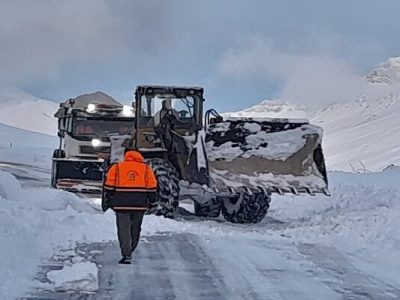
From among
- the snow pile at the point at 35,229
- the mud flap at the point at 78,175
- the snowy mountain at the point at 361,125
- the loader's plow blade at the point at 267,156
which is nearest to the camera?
the snow pile at the point at 35,229

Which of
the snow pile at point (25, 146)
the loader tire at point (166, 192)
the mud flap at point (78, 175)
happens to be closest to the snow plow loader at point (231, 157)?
the loader tire at point (166, 192)

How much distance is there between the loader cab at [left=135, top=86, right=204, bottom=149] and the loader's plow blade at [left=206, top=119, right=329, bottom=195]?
119 centimetres

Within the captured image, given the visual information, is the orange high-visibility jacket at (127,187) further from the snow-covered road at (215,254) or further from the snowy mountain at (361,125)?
the snowy mountain at (361,125)

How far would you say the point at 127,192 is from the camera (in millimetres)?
9602

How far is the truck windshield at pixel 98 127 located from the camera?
20.4m

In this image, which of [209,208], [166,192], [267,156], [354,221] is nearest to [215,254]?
[354,221]

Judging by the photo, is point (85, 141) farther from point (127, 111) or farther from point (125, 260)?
point (125, 260)

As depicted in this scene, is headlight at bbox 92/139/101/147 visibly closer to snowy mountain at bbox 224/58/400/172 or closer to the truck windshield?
the truck windshield

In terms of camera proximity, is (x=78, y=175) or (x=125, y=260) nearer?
(x=125, y=260)

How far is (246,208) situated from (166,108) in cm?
265

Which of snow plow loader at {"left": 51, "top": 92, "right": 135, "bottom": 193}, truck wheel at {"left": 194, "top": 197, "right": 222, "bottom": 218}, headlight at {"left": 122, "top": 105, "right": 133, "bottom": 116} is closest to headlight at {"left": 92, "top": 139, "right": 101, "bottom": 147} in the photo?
snow plow loader at {"left": 51, "top": 92, "right": 135, "bottom": 193}

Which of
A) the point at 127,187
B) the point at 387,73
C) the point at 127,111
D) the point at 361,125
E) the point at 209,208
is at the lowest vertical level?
the point at 209,208

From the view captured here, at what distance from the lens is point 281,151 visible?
15.0m

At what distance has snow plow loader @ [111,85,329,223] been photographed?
14.6 m
